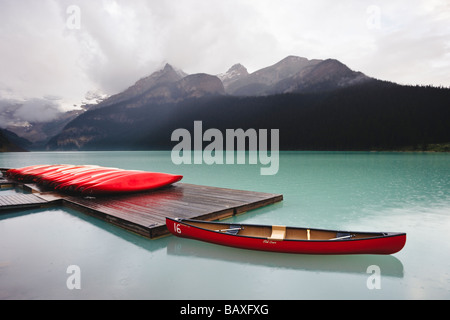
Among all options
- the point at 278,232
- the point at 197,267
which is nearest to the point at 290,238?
the point at 278,232

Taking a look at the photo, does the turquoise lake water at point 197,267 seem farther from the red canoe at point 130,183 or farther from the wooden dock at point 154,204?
the red canoe at point 130,183

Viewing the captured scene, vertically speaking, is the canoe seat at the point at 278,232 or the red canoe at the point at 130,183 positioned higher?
the red canoe at the point at 130,183

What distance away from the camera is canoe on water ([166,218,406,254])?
479cm

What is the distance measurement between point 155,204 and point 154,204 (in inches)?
1.3

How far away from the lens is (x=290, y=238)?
18.1ft

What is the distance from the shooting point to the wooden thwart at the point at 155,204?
689 cm

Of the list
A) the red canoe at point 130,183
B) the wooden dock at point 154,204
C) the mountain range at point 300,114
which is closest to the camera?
the wooden dock at point 154,204

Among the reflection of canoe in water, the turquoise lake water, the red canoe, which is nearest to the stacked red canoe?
the red canoe

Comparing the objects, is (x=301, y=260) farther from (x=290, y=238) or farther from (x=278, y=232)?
(x=278, y=232)

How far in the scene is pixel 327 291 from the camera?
13.6 ft

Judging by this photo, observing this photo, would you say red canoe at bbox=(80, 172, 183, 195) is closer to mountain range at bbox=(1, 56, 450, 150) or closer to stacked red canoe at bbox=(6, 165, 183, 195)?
stacked red canoe at bbox=(6, 165, 183, 195)

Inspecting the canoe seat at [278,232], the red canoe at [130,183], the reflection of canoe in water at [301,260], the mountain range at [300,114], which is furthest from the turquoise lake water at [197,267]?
the mountain range at [300,114]
